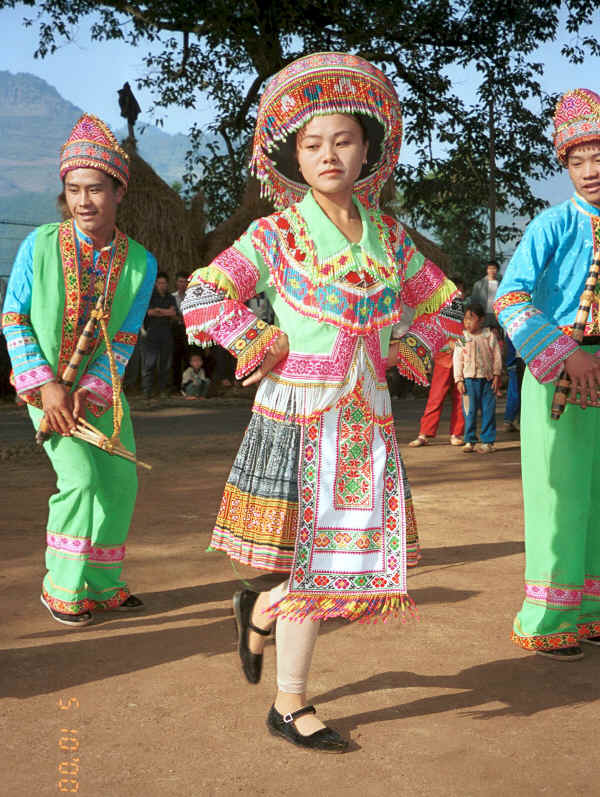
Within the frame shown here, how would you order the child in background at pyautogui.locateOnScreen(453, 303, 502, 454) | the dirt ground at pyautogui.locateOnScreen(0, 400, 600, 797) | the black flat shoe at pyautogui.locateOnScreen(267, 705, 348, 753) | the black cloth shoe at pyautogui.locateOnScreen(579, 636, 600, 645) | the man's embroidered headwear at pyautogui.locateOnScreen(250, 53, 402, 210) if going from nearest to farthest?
1. the dirt ground at pyautogui.locateOnScreen(0, 400, 600, 797)
2. the black flat shoe at pyautogui.locateOnScreen(267, 705, 348, 753)
3. the man's embroidered headwear at pyautogui.locateOnScreen(250, 53, 402, 210)
4. the black cloth shoe at pyautogui.locateOnScreen(579, 636, 600, 645)
5. the child in background at pyautogui.locateOnScreen(453, 303, 502, 454)

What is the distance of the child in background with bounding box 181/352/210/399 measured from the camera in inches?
650

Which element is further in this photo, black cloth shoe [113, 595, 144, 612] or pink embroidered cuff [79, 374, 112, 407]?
black cloth shoe [113, 595, 144, 612]

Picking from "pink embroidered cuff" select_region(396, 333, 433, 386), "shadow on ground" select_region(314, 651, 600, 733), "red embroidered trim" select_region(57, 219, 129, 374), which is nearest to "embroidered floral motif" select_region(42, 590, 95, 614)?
"red embroidered trim" select_region(57, 219, 129, 374)

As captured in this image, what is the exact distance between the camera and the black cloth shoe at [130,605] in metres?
4.86

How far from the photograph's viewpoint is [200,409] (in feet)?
48.6

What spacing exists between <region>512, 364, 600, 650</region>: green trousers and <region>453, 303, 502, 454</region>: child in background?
635 cm

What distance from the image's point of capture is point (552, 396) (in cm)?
422

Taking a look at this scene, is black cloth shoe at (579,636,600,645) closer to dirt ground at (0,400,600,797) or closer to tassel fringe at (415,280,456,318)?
dirt ground at (0,400,600,797)

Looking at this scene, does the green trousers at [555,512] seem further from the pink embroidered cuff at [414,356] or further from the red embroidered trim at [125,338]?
the red embroidered trim at [125,338]

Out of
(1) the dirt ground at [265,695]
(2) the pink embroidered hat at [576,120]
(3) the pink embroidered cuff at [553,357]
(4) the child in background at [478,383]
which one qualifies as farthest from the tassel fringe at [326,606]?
(4) the child in background at [478,383]

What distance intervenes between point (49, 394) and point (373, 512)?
1.83m

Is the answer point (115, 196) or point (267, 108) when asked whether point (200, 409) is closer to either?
point (115, 196)

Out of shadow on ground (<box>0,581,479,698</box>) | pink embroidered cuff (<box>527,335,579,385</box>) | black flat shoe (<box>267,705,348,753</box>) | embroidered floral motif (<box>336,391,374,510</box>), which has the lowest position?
shadow on ground (<box>0,581,479,698</box>)

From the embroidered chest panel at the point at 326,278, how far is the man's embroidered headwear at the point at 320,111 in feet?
0.78
